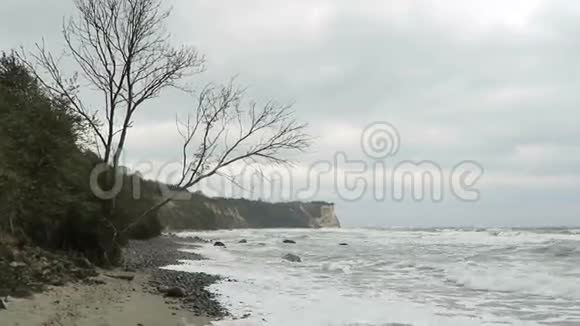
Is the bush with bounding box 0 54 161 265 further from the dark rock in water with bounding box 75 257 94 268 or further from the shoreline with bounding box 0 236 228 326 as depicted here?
the shoreline with bounding box 0 236 228 326

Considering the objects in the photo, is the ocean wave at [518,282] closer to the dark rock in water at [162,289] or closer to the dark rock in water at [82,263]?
the dark rock in water at [162,289]

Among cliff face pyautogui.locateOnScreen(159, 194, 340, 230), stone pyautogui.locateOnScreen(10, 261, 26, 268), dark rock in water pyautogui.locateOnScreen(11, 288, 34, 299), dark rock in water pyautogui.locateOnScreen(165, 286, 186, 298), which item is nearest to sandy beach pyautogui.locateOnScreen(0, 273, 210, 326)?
dark rock in water pyautogui.locateOnScreen(11, 288, 34, 299)

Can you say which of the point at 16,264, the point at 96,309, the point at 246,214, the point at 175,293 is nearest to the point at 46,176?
the point at 16,264

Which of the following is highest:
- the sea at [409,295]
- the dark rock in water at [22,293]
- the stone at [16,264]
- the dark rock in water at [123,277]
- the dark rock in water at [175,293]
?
the stone at [16,264]

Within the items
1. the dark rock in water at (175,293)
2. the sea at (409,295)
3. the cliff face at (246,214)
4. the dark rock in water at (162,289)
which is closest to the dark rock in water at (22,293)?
the sea at (409,295)

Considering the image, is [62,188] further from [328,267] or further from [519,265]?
[519,265]

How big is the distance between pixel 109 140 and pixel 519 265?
60.2 feet

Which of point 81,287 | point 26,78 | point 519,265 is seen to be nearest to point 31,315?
point 81,287

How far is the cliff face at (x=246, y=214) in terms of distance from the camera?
11506 centimetres

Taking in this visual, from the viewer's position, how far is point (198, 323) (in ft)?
31.9

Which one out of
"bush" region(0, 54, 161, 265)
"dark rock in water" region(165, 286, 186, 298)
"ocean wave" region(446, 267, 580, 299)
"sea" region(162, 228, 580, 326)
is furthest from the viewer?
"ocean wave" region(446, 267, 580, 299)

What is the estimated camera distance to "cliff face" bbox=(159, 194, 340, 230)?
4530 inches

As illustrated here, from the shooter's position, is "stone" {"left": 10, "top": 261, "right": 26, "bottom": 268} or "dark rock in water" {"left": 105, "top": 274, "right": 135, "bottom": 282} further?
"dark rock in water" {"left": 105, "top": 274, "right": 135, "bottom": 282}

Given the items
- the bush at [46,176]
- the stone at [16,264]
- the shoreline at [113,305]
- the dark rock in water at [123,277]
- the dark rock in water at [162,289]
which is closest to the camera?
the shoreline at [113,305]
